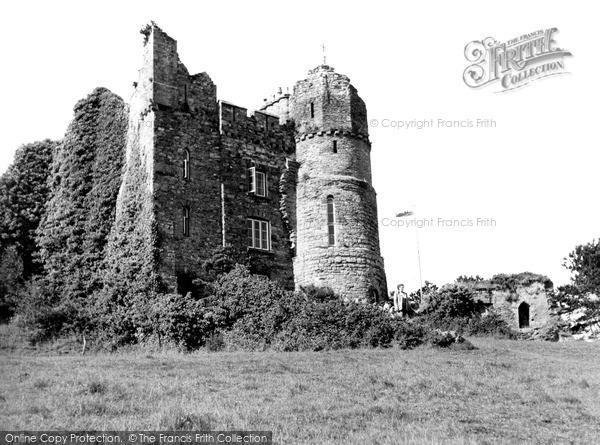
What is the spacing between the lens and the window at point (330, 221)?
109 ft

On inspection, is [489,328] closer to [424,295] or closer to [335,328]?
[424,295]

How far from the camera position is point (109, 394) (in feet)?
52.5

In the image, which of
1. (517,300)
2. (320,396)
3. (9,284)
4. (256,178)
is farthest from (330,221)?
(320,396)

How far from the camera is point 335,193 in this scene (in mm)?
33625

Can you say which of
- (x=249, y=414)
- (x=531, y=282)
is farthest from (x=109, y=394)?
(x=531, y=282)

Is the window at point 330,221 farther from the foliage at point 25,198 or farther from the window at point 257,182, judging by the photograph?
the foliage at point 25,198

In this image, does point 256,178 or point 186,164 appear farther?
point 256,178

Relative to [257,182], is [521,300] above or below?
below

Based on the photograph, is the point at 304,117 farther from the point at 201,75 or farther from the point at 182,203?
the point at 182,203

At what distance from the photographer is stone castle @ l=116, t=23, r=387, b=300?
30.9 meters

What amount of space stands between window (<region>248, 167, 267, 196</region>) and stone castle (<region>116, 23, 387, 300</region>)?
1.6 inches

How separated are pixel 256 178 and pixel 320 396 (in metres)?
17.9

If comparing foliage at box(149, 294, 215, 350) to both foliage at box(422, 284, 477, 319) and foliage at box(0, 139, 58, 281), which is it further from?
foliage at box(422, 284, 477, 319)

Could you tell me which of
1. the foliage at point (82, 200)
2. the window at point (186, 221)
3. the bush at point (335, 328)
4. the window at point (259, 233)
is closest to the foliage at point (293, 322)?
the bush at point (335, 328)
